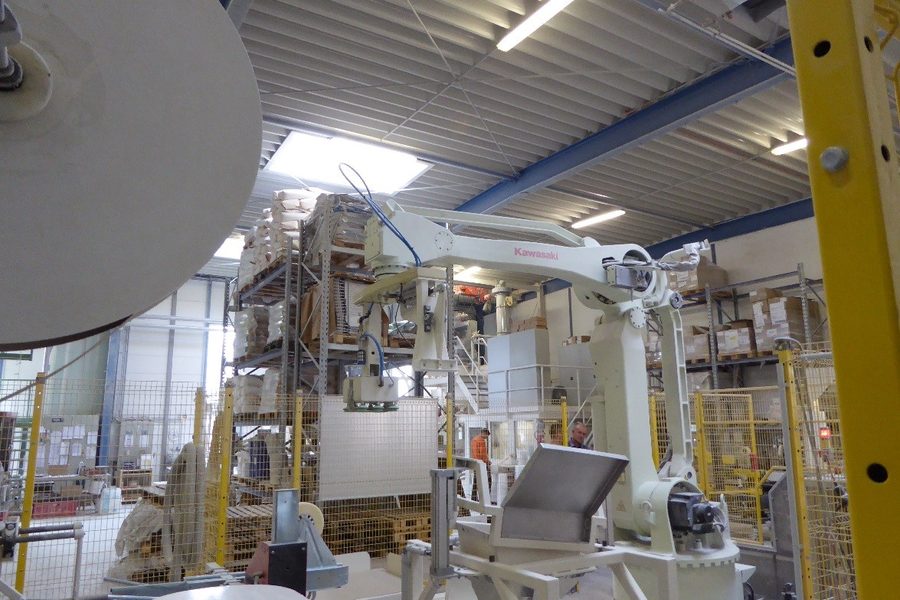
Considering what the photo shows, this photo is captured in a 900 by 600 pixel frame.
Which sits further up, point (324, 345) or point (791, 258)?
point (791, 258)

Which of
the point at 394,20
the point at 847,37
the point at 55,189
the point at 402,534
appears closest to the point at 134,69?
the point at 55,189

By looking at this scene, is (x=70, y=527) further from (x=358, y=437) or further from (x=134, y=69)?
(x=134, y=69)

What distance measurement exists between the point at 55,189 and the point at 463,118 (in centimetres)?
837

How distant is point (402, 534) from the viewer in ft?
24.6

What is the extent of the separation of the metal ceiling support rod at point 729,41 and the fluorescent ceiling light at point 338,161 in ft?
15.5

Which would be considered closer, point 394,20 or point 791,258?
point 394,20

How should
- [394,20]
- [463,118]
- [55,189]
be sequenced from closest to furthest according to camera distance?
[55,189], [394,20], [463,118]

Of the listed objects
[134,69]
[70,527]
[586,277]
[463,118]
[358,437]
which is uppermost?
[463,118]

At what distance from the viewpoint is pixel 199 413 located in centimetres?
660

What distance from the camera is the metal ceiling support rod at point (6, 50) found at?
1.04 metres

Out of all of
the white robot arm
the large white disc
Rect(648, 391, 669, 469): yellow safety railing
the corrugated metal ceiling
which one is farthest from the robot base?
the corrugated metal ceiling

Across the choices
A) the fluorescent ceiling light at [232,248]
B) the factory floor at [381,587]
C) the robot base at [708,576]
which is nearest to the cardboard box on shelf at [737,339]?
the factory floor at [381,587]

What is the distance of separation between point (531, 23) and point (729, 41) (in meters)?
2.18

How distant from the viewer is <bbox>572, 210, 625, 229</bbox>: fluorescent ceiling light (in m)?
12.9
